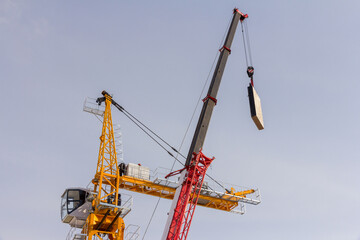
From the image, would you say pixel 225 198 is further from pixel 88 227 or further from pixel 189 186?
pixel 88 227

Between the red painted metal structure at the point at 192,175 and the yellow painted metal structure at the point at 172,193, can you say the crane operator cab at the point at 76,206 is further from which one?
the red painted metal structure at the point at 192,175

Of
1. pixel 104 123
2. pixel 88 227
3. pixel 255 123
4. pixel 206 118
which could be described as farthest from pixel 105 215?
pixel 255 123

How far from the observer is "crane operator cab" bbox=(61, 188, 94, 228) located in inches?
1574

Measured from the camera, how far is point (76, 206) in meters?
40.1

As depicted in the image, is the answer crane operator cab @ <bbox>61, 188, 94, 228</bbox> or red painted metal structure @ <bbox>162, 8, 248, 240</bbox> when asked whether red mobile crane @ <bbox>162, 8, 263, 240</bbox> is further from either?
crane operator cab @ <bbox>61, 188, 94, 228</bbox>

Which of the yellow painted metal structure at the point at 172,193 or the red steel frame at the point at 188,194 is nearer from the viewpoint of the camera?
the red steel frame at the point at 188,194

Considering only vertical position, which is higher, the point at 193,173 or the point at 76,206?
the point at 193,173

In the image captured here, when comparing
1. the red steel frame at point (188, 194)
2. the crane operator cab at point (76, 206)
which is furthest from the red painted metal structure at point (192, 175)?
the crane operator cab at point (76, 206)

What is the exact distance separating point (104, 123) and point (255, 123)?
1820 cm

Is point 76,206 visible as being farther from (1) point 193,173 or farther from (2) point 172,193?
(1) point 193,173

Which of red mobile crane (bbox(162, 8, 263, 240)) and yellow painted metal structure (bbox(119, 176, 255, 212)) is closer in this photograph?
red mobile crane (bbox(162, 8, 263, 240))

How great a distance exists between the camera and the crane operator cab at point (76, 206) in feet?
131

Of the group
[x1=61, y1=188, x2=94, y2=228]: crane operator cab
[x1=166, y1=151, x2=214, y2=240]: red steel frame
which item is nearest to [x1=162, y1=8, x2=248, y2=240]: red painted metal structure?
[x1=166, y1=151, x2=214, y2=240]: red steel frame

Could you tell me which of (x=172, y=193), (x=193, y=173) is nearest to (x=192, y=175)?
(x=193, y=173)
